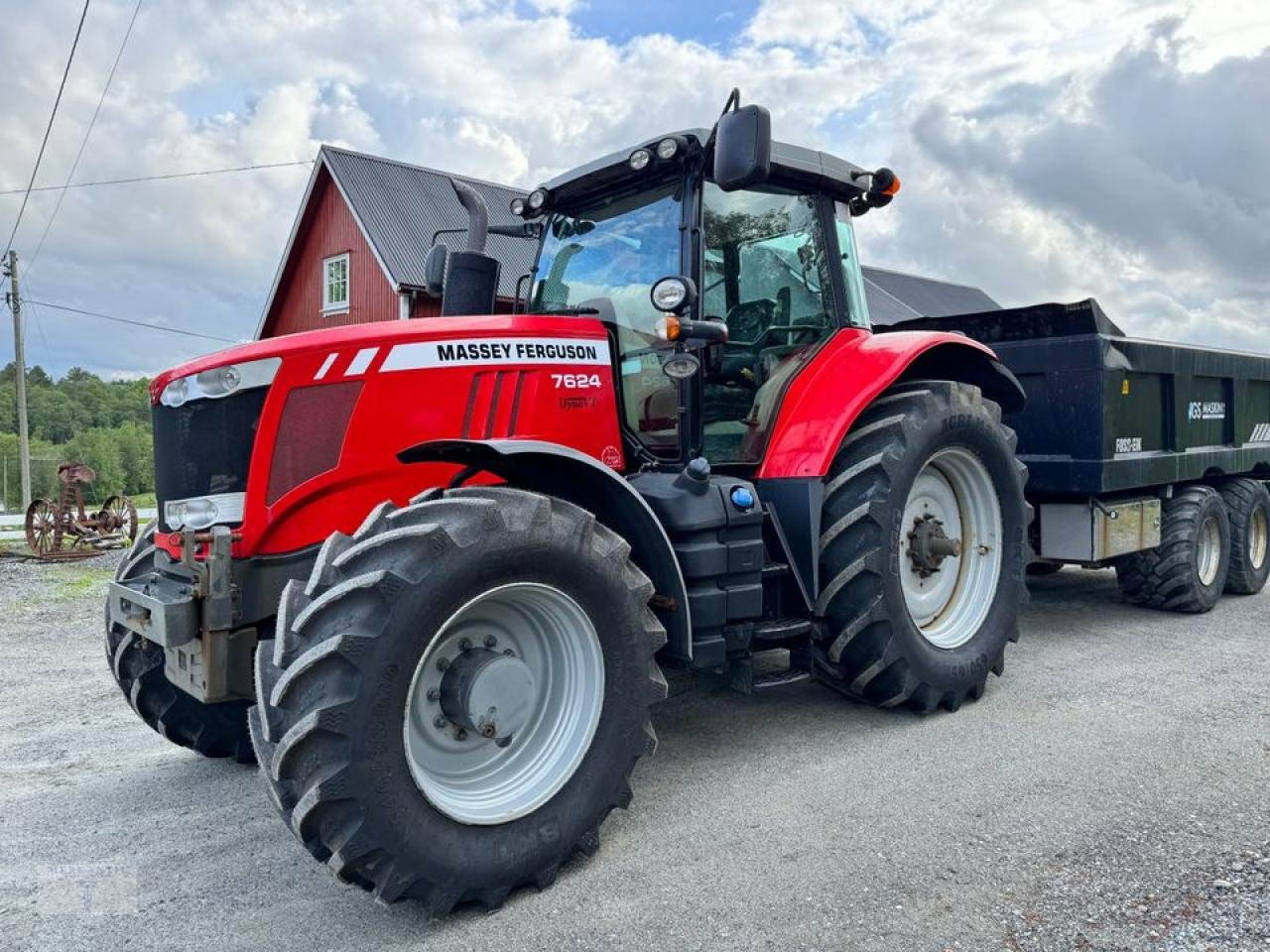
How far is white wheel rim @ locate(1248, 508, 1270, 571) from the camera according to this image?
24.5 feet

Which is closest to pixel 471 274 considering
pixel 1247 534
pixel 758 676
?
pixel 758 676

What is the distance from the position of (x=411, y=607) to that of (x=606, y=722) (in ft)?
2.67

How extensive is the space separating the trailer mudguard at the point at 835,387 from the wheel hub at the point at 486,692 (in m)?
1.54

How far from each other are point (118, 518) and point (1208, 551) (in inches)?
519

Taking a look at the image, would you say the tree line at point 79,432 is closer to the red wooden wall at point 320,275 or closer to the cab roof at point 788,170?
the red wooden wall at point 320,275

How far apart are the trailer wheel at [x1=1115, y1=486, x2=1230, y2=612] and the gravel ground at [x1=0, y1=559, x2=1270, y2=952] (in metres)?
1.72

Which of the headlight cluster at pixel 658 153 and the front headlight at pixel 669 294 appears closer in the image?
the front headlight at pixel 669 294

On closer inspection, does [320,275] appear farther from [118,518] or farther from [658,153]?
[658,153]

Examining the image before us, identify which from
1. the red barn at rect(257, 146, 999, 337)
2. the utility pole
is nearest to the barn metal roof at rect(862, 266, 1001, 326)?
the red barn at rect(257, 146, 999, 337)

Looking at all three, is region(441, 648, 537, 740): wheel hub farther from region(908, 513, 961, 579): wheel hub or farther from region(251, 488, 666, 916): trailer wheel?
region(908, 513, 961, 579): wheel hub

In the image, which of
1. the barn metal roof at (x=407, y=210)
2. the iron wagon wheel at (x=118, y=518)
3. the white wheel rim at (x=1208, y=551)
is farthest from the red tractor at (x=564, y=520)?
the barn metal roof at (x=407, y=210)

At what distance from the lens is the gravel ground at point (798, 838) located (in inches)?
103

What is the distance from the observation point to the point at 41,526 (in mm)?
12555

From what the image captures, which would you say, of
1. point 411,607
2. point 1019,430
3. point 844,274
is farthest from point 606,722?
point 1019,430
